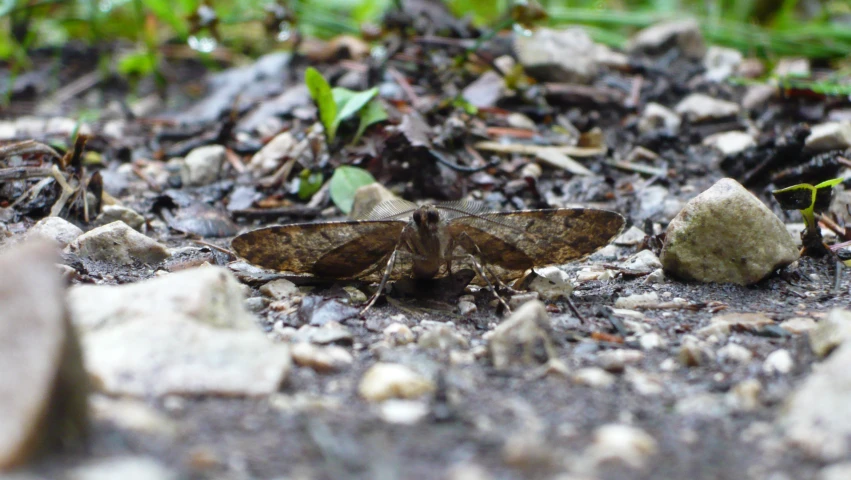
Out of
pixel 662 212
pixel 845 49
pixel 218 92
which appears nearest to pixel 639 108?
pixel 662 212

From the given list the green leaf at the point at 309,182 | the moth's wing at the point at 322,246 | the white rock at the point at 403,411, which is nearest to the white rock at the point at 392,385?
the white rock at the point at 403,411

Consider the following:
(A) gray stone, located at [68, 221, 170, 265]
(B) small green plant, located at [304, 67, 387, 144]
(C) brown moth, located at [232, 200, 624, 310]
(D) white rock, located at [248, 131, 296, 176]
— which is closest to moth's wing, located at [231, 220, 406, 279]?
(C) brown moth, located at [232, 200, 624, 310]

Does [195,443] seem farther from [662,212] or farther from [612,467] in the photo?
[662,212]

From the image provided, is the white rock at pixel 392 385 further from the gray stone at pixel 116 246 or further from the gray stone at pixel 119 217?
the gray stone at pixel 119 217

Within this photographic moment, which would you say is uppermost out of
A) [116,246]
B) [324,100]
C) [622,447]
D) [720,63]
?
[622,447]

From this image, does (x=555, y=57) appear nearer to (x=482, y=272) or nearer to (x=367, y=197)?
(x=367, y=197)

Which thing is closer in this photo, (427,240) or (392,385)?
(392,385)

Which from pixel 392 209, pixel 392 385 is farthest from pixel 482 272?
pixel 392 385
